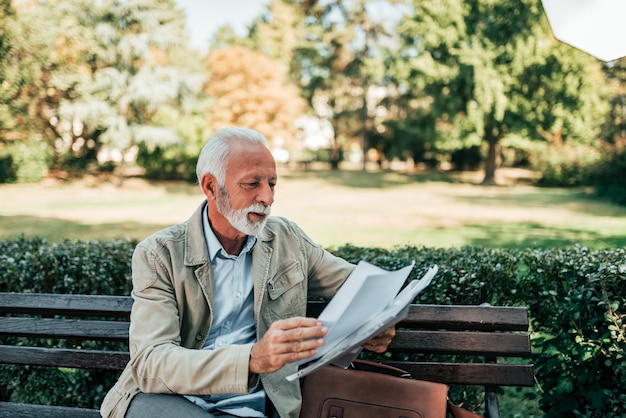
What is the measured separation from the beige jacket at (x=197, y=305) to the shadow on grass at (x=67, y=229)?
1103 cm

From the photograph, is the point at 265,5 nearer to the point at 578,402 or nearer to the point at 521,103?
the point at 521,103

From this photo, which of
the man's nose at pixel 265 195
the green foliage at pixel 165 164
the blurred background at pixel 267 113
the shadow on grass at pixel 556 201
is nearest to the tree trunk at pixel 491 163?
the blurred background at pixel 267 113

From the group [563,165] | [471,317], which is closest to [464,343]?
[471,317]

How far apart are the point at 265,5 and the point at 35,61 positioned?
95.4 feet

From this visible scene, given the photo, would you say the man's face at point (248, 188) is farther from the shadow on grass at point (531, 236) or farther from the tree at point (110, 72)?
the tree at point (110, 72)

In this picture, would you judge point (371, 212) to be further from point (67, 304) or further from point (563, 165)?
point (67, 304)

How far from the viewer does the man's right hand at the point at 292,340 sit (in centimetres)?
177

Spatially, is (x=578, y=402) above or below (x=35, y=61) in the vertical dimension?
below

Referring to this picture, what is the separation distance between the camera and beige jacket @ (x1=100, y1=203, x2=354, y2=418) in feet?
6.33

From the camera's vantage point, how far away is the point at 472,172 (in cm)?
4062

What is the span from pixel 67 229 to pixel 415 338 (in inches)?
547

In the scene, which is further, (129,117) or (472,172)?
(472,172)

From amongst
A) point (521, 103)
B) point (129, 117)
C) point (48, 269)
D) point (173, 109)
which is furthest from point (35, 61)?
point (48, 269)

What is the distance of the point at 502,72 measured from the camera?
26.6m
